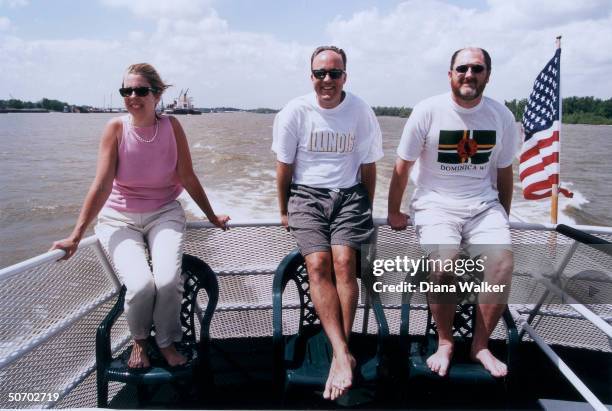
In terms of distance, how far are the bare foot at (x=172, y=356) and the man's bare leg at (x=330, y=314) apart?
0.69 metres

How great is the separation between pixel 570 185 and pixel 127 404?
15.3 metres

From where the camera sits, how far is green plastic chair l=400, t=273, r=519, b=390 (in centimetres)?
220

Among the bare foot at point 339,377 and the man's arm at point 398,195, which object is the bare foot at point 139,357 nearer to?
the bare foot at point 339,377

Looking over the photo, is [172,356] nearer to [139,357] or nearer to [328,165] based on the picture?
[139,357]

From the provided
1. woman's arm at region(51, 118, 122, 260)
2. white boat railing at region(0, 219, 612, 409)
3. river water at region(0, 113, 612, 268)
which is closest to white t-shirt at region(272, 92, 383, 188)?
white boat railing at region(0, 219, 612, 409)

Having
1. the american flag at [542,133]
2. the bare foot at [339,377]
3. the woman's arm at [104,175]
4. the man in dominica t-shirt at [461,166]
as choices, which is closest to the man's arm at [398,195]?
the man in dominica t-shirt at [461,166]

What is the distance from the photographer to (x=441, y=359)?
7.34 feet

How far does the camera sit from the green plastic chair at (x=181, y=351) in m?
2.20

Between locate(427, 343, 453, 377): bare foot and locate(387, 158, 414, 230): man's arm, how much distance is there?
0.69 meters

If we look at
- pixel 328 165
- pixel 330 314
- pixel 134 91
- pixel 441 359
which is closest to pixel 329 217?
pixel 328 165

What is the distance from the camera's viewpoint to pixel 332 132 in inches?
107

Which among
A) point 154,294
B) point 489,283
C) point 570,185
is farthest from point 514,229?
point 570,185

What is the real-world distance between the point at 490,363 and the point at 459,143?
1.18 metres
